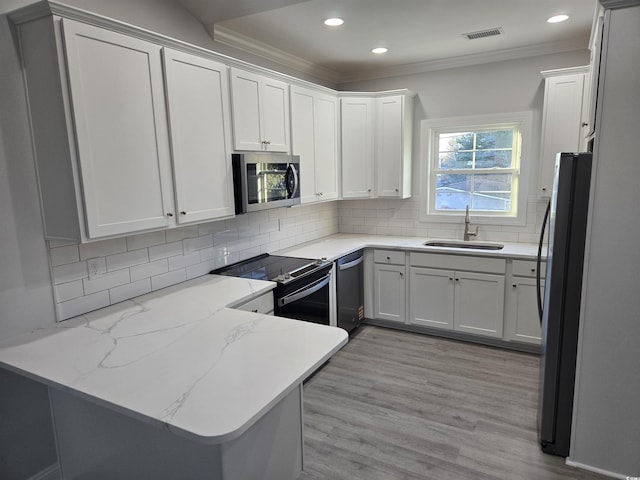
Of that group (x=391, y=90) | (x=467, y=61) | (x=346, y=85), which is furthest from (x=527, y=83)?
(x=346, y=85)

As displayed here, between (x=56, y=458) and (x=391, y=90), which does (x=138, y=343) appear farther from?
(x=391, y=90)

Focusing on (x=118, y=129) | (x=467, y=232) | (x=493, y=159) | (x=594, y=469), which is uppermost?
(x=118, y=129)

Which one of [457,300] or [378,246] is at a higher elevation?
[378,246]

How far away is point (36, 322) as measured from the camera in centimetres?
202

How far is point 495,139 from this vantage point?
4.08 meters

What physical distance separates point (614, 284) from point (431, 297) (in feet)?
6.31

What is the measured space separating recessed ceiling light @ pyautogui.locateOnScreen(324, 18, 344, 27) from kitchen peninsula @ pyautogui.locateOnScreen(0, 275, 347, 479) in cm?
216

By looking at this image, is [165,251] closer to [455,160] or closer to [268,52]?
[268,52]

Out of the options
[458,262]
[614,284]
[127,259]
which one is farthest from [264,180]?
[614,284]

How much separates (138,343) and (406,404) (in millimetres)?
1876

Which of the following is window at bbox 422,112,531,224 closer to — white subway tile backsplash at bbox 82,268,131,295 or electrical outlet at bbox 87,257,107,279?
white subway tile backsplash at bbox 82,268,131,295

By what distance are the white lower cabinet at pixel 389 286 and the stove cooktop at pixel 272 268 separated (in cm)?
92

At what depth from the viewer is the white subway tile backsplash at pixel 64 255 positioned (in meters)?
2.07

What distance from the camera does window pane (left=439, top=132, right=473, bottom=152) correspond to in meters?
4.21
